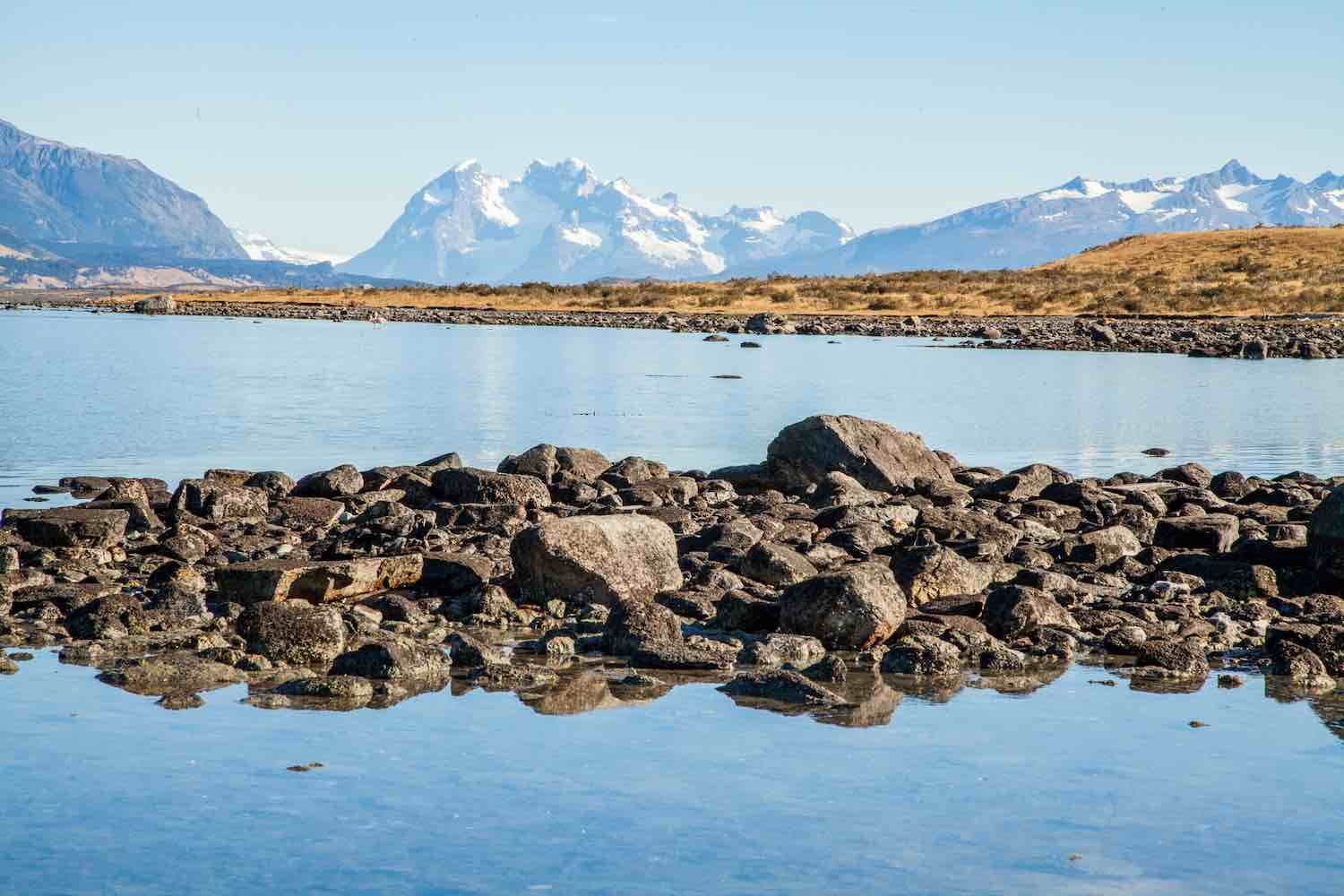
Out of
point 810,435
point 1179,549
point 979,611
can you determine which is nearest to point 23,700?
point 979,611

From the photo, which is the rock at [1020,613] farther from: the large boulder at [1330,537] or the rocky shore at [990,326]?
the rocky shore at [990,326]

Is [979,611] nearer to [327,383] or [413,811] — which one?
[413,811]

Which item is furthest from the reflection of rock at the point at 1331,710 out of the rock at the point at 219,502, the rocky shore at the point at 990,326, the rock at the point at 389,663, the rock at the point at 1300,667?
the rocky shore at the point at 990,326

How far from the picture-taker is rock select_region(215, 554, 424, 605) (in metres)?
14.4

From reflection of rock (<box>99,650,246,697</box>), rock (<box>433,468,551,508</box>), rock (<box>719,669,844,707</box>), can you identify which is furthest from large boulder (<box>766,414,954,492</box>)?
reflection of rock (<box>99,650,246,697</box>)

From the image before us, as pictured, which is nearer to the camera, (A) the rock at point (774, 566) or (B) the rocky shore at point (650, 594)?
(B) the rocky shore at point (650, 594)

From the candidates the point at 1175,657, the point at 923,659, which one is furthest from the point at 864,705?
the point at 1175,657

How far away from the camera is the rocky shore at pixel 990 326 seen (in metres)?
77.2

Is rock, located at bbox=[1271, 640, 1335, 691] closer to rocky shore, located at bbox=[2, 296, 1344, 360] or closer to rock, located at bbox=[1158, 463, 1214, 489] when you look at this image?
rock, located at bbox=[1158, 463, 1214, 489]

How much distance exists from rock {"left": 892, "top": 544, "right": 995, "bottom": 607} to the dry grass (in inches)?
3601

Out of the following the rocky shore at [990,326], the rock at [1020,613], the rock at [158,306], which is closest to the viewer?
the rock at [1020,613]

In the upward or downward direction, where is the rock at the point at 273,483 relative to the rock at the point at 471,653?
upward

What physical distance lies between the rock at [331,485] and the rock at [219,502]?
1345 millimetres

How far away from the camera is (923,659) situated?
42.4ft
